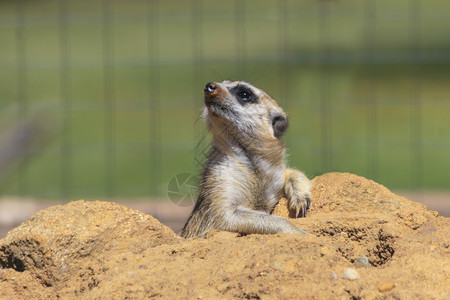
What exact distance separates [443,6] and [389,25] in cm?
112

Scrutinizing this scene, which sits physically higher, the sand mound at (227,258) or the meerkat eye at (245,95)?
the meerkat eye at (245,95)

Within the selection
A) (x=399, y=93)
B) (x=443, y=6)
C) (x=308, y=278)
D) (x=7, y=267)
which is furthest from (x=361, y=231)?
(x=443, y=6)

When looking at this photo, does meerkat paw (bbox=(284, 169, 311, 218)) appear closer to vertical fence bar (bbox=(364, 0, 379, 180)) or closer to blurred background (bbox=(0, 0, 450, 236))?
vertical fence bar (bbox=(364, 0, 379, 180))

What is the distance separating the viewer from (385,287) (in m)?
2.06

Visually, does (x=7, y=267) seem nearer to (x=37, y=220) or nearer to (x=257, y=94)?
(x=37, y=220)

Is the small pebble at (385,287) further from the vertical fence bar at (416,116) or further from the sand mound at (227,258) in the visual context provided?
the vertical fence bar at (416,116)

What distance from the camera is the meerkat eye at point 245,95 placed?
3717mm

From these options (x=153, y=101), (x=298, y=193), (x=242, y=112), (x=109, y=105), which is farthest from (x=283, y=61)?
(x=298, y=193)

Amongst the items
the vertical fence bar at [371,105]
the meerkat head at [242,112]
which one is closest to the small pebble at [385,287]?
the meerkat head at [242,112]

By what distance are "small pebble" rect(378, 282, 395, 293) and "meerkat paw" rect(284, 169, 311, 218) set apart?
3.76ft

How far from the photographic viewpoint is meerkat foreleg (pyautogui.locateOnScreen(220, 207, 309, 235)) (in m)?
2.80

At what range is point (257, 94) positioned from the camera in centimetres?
382

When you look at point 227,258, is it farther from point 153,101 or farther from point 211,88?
Result: point 153,101

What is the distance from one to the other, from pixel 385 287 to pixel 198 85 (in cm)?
726
